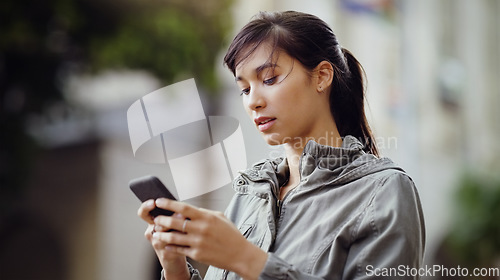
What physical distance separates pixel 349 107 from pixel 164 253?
59cm

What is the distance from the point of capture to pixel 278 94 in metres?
1.53

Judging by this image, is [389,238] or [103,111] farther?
[103,111]

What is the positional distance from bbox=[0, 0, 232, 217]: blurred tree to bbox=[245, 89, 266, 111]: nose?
7.41 ft

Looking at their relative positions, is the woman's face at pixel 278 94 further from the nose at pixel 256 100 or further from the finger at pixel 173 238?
the finger at pixel 173 238

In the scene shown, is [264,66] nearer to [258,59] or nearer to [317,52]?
[258,59]

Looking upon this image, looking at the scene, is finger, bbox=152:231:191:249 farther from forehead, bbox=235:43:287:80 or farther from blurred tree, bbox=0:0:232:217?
blurred tree, bbox=0:0:232:217

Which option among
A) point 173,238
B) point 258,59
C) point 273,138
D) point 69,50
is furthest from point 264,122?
point 69,50

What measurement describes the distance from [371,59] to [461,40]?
5049 millimetres

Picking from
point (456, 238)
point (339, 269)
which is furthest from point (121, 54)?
point (456, 238)

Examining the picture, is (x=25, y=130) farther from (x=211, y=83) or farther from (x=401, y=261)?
(x=401, y=261)

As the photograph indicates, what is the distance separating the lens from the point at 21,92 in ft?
12.1

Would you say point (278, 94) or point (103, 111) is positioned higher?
point (103, 111)

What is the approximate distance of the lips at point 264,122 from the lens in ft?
5.05

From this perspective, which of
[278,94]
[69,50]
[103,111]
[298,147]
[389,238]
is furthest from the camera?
[103,111]
